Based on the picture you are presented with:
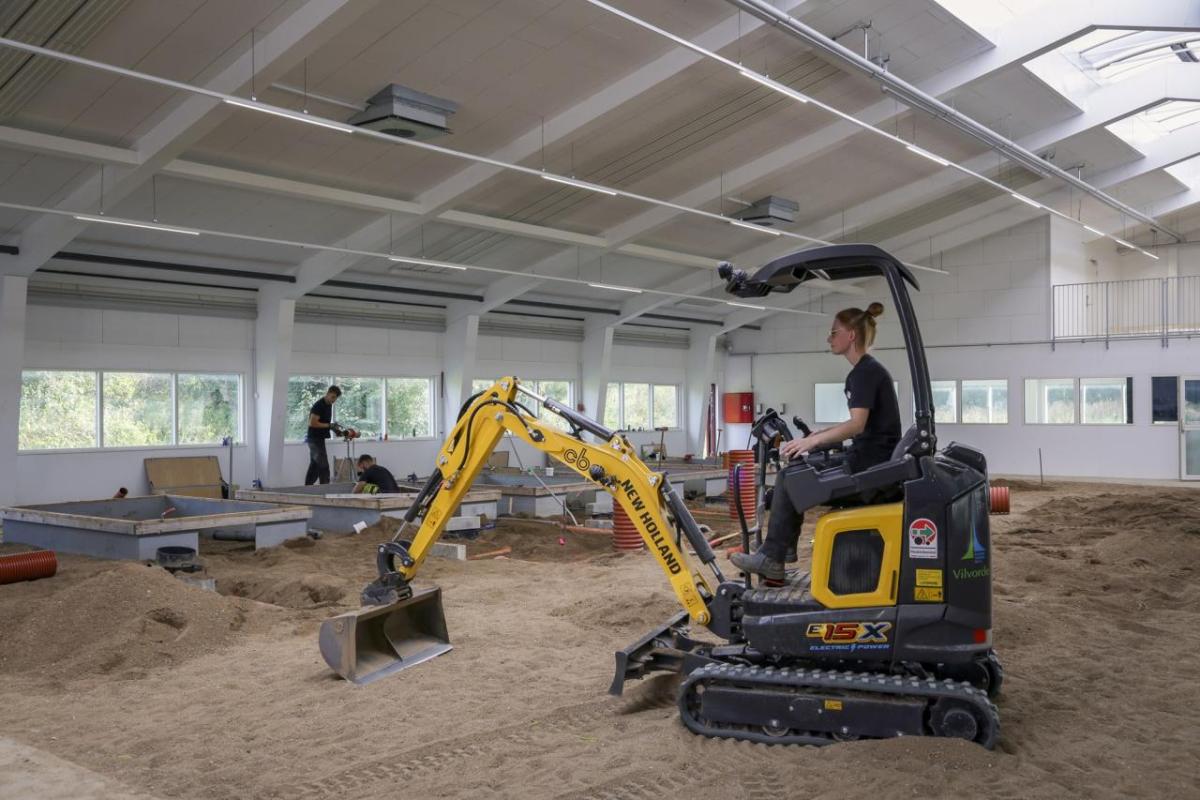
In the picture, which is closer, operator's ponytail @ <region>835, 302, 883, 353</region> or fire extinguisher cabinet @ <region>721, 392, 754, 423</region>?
operator's ponytail @ <region>835, 302, 883, 353</region>

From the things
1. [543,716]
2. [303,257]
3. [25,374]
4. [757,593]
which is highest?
[303,257]

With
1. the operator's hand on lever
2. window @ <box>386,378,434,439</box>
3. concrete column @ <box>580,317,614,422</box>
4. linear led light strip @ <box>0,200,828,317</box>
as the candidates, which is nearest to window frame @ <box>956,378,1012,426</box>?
linear led light strip @ <box>0,200,828,317</box>

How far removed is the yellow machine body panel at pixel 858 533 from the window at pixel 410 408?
1582cm

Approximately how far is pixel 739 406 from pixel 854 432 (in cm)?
2268

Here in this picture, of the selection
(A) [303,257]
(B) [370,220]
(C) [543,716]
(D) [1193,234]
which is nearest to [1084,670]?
(C) [543,716]

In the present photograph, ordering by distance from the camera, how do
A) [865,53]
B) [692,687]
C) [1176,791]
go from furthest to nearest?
[865,53] < [692,687] < [1176,791]

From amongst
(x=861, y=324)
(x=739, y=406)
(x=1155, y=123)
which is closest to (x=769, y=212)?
(x=1155, y=123)

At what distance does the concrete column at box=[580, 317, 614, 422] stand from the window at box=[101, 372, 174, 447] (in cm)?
964

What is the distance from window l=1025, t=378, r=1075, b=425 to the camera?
21.7 metres

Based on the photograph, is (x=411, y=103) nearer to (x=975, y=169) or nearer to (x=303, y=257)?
(x=303, y=257)

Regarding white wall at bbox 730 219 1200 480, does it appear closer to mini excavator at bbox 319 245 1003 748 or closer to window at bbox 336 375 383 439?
window at bbox 336 375 383 439

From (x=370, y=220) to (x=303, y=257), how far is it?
1739 mm

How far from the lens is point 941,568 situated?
14.4 ft

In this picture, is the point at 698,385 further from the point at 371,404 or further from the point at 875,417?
the point at 875,417
